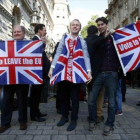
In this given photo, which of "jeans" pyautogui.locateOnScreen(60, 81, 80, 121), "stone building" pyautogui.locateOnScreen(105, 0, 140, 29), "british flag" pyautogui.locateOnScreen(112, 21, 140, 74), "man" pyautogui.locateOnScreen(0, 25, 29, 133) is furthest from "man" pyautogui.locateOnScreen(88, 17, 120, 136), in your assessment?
"stone building" pyautogui.locateOnScreen(105, 0, 140, 29)

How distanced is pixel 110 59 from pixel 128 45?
612 mm

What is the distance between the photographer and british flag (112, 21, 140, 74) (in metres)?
3.91

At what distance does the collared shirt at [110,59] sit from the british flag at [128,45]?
0.12 metres

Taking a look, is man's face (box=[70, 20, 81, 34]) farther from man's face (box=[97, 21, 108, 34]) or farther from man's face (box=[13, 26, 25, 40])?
man's face (box=[13, 26, 25, 40])

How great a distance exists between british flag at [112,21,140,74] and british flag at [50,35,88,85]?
705 millimetres

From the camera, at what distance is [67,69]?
3900 millimetres

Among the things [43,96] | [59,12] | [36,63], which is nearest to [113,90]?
[36,63]

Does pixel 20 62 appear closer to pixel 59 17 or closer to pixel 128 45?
pixel 128 45

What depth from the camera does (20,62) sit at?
3984 millimetres

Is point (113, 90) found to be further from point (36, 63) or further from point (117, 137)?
point (36, 63)

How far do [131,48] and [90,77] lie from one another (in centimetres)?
106

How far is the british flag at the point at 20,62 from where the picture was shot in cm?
392

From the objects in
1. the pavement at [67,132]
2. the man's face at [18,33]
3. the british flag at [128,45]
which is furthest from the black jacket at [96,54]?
the man's face at [18,33]

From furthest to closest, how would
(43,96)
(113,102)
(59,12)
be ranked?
(59,12), (43,96), (113,102)
